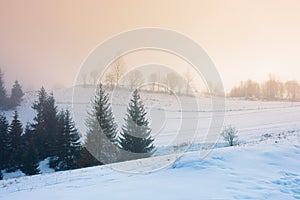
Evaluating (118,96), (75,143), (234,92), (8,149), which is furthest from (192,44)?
(234,92)

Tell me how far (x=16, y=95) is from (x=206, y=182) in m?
70.7

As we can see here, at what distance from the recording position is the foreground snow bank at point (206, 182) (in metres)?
8.60

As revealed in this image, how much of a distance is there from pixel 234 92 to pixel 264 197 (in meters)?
130

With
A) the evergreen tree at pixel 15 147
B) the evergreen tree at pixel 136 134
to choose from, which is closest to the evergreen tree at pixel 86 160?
the evergreen tree at pixel 136 134

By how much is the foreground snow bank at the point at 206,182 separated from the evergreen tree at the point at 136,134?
16945 mm

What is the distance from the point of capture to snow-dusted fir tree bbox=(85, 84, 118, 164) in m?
29.9

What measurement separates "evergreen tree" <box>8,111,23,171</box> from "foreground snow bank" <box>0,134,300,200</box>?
2595cm

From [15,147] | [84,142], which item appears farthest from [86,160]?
[15,147]

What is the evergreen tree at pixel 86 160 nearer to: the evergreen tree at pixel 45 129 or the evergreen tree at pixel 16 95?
the evergreen tree at pixel 45 129

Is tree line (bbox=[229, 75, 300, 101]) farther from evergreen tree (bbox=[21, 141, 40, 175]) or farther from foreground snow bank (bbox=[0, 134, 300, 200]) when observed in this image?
foreground snow bank (bbox=[0, 134, 300, 200])

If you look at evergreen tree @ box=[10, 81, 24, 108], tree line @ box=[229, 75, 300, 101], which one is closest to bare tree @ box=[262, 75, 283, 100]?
tree line @ box=[229, 75, 300, 101]

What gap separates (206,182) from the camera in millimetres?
9703

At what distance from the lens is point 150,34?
43.5 feet

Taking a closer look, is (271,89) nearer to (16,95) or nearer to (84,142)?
(16,95)
